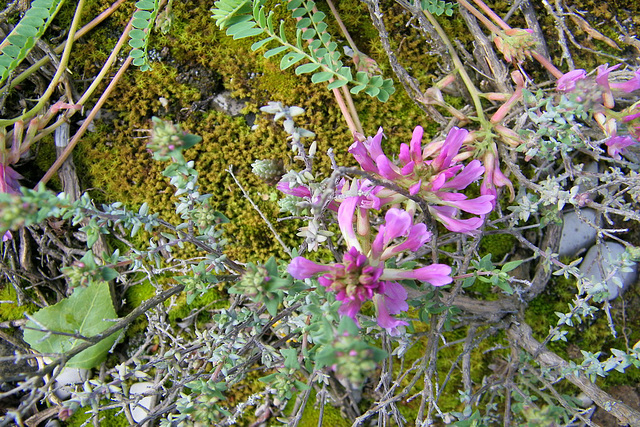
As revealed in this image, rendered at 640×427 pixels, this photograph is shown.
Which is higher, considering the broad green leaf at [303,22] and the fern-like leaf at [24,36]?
the fern-like leaf at [24,36]

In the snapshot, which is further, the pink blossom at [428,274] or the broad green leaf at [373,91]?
the broad green leaf at [373,91]

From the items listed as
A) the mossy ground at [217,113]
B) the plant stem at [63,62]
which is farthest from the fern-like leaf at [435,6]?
the plant stem at [63,62]

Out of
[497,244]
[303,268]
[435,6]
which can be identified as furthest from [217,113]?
[497,244]

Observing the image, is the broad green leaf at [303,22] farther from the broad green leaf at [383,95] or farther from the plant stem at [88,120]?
the plant stem at [88,120]

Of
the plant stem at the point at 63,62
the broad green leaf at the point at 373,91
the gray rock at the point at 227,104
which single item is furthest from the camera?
the gray rock at the point at 227,104

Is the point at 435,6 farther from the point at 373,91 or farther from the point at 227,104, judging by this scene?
the point at 227,104

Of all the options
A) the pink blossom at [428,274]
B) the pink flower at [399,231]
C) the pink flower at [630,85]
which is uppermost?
the pink flower at [399,231]

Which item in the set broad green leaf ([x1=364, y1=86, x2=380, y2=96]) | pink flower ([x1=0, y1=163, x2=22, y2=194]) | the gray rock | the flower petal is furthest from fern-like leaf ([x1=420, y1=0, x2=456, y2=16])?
pink flower ([x1=0, y1=163, x2=22, y2=194])

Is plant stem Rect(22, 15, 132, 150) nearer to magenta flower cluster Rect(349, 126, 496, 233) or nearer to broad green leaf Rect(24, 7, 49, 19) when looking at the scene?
broad green leaf Rect(24, 7, 49, 19)
